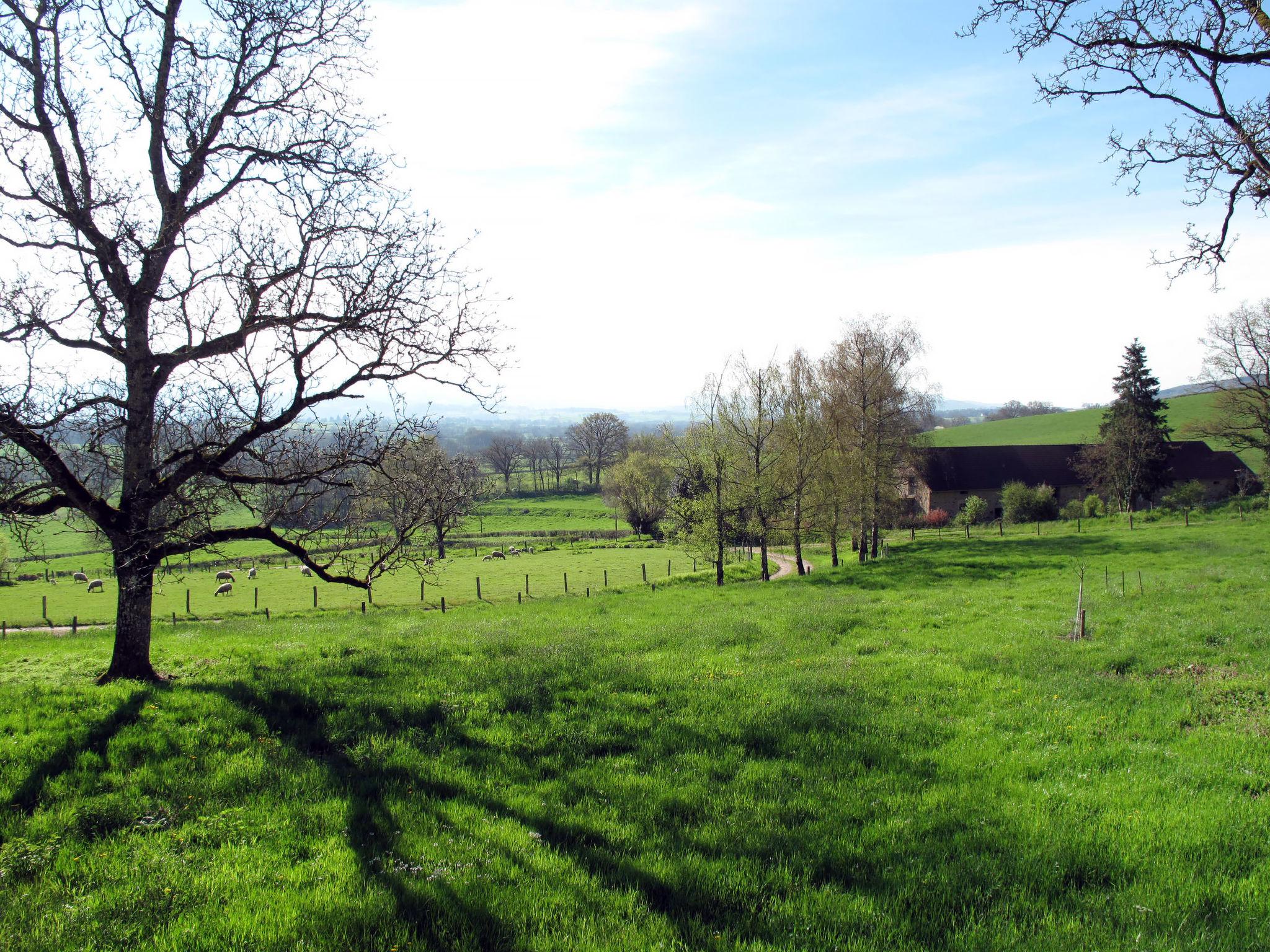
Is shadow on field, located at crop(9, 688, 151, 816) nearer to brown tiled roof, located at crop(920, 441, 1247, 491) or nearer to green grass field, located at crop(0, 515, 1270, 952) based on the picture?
green grass field, located at crop(0, 515, 1270, 952)

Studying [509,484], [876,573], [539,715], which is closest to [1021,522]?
[876,573]

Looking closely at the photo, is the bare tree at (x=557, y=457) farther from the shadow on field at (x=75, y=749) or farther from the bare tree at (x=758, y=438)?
the shadow on field at (x=75, y=749)

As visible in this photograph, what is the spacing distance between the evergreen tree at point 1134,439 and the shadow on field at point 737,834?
53234mm

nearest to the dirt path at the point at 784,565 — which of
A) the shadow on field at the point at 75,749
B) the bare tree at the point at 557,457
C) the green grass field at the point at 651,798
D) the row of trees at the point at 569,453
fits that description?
the green grass field at the point at 651,798

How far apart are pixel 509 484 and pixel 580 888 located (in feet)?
398

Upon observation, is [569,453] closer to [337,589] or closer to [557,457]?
[557,457]

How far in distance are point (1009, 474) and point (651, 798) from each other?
2663 inches

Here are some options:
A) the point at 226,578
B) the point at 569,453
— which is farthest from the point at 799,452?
the point at 569,453

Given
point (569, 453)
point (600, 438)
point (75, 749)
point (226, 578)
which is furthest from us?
point (569, 453)

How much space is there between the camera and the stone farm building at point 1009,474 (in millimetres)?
62406

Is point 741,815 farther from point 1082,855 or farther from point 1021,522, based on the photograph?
point 1021,522

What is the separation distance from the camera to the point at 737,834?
18.4 feet

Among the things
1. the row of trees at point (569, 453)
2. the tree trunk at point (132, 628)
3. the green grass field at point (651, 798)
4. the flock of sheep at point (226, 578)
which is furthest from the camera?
the row of trees at point (569, 453)

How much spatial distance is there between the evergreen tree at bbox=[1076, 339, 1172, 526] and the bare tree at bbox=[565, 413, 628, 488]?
77.9 m
